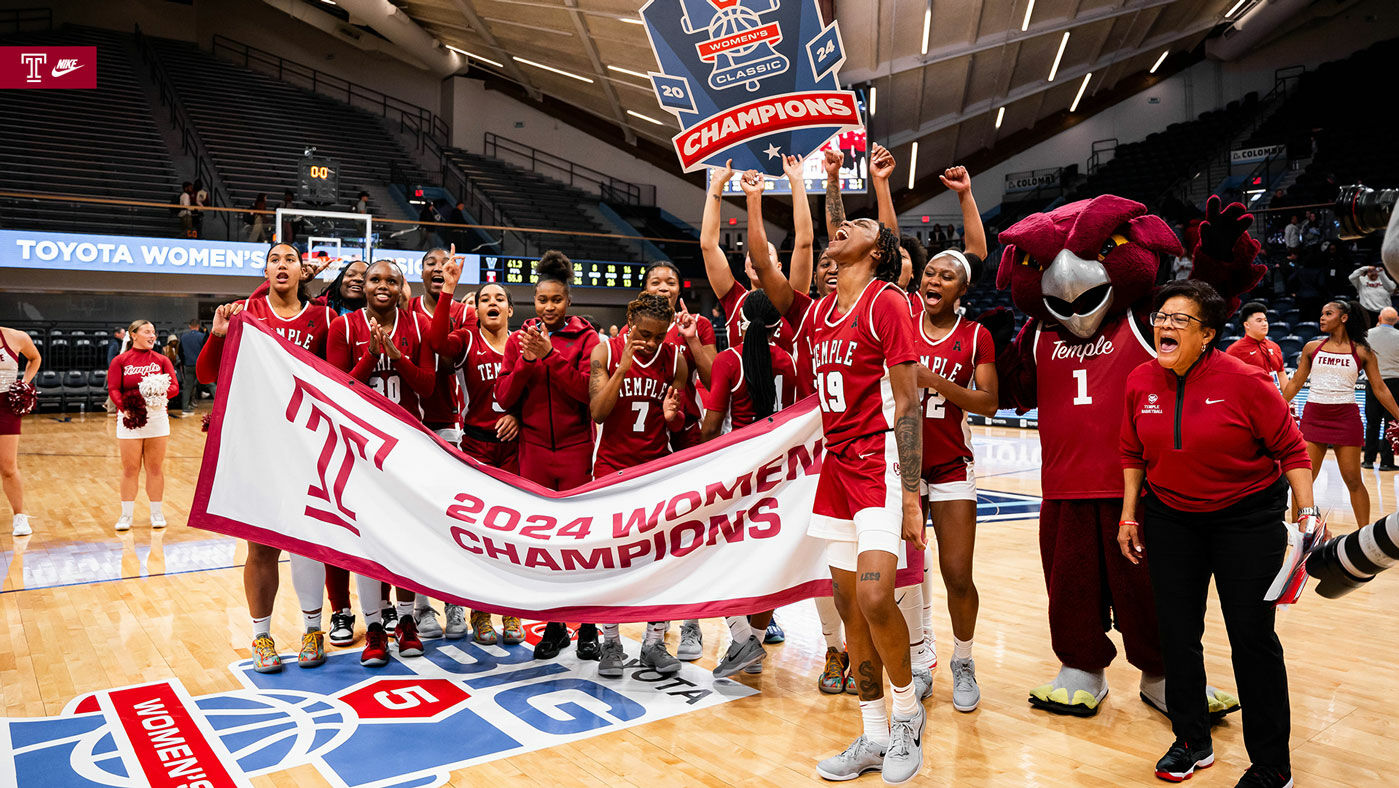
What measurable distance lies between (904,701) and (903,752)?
0.17 metres

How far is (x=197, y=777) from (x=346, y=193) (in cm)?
2211

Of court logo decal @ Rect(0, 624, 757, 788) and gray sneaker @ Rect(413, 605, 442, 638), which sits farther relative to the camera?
gray sneaker @ Rect(413, 605, 442, 638)

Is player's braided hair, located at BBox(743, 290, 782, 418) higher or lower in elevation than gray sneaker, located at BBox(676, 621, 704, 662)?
higher

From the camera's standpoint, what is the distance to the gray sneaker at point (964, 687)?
401 centimetres

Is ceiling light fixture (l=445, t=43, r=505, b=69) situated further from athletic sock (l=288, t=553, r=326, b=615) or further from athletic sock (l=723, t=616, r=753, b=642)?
athletic sock (l=723, t=616, r=753, b=642)

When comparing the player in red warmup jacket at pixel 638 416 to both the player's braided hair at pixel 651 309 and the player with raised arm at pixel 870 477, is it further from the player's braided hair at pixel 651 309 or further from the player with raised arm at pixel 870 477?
the player with raised arm at pixel 870 477

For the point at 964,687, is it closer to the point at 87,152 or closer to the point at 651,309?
the point at 651,309

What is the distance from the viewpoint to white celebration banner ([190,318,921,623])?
4.10 m

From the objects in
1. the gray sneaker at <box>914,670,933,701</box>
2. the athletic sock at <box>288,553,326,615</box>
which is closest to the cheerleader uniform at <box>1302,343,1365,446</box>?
the gray sneaker at <box>914,670,933,701</box>

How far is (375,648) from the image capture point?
15.1 feet

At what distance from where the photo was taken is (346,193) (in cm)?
2323

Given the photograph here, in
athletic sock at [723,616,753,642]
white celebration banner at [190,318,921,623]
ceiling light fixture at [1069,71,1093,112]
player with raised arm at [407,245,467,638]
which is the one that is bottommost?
athletic sock at [723,616,753,642]

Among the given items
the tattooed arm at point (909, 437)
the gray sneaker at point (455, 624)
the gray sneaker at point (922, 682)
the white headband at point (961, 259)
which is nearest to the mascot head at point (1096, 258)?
the white headband at point (961, 259)

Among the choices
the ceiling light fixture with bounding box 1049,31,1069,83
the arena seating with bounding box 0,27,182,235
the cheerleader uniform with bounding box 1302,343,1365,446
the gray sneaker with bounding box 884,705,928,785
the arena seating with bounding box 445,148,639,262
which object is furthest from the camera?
the arena seating with bounding box 445,148,639,262
